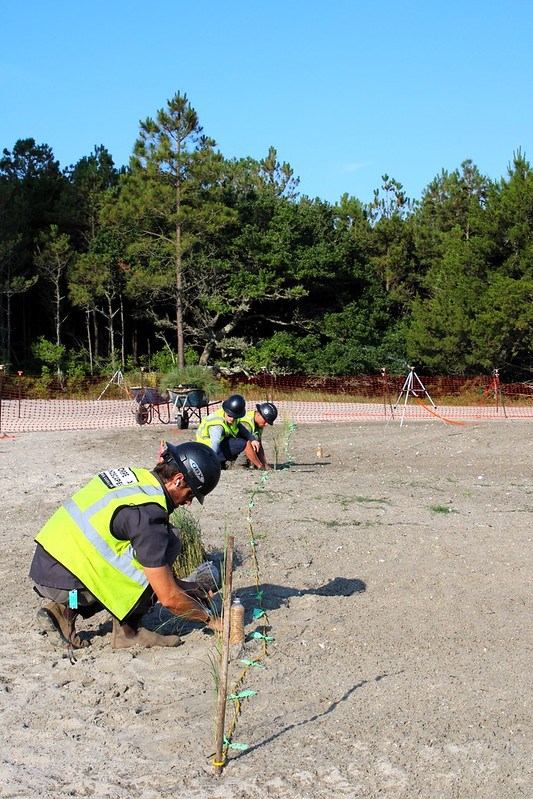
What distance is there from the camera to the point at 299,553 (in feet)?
23.2

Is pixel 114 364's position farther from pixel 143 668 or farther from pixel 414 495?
pixel 143 668

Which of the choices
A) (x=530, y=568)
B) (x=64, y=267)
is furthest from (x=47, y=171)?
(x=530, y=568)

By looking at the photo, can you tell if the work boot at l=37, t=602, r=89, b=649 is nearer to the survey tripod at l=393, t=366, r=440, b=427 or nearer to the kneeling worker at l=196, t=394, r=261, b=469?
the kneeling worker at l=196, t=394, r=261, b=469

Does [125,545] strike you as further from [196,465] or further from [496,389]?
[496,389]

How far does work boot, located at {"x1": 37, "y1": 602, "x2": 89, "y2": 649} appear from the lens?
4.95m

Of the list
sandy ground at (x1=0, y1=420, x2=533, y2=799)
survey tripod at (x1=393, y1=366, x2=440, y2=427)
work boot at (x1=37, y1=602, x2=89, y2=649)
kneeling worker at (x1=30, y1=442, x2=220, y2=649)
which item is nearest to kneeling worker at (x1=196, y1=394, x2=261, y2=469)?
sandy ground at (x1=0, y1=420, x2=533, y2=799)

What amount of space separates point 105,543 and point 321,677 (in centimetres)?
134

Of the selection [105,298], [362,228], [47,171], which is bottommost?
[105,298]

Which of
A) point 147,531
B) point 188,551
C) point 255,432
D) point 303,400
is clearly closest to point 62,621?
point 147,531

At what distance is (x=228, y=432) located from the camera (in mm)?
10672

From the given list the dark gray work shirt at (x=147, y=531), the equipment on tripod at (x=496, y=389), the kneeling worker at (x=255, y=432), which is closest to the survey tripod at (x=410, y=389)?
the equipment on tripod at (x=496, y=389)

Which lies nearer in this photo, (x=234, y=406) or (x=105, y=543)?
(x=105, y=543)

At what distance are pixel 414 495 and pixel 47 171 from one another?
113 ft

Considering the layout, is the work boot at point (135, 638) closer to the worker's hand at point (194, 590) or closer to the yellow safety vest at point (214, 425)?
the worker's hand at point (194, 590)
